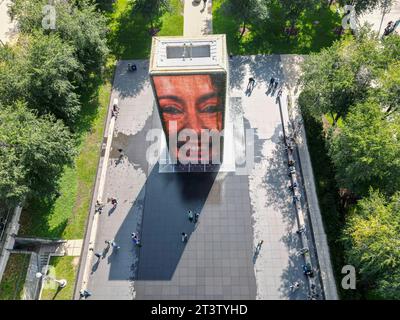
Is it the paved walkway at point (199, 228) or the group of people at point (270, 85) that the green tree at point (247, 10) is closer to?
the group of people at point (270, 85)

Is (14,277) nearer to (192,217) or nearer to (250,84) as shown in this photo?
(192,217)

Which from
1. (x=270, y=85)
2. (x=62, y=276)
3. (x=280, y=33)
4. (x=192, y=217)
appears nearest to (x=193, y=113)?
(x=192, y=217)

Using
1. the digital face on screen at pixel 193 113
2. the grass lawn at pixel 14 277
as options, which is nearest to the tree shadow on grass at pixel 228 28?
the digital face on screen at pixel 193 113

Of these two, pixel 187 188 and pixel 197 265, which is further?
pixel 187 188

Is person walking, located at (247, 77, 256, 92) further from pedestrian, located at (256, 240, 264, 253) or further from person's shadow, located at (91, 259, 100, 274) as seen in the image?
person's shadow, located at (91, 259, 100, 274)

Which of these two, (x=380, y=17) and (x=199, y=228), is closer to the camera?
(x=199, y=228)
